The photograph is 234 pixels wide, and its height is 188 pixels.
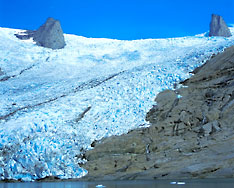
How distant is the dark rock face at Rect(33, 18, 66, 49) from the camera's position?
139 ft

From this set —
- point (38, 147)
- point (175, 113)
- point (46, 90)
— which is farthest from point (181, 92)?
point (46, 90)

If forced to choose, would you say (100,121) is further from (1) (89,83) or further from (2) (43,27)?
(2) (43,27)

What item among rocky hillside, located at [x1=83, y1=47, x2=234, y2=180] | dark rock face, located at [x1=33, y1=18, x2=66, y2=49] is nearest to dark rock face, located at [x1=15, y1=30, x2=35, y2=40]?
dark rock face, located at [x1=33, y1=18, x2=66, y2=49]

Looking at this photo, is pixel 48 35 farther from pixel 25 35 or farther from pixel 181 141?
pixel 181 141

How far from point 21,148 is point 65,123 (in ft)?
10.6

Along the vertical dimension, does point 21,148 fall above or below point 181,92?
below

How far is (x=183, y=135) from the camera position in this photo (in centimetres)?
1758

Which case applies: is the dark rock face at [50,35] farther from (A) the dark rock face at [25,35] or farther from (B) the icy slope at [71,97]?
(B) the icy slope at [71,97]

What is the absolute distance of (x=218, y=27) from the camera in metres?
40.6

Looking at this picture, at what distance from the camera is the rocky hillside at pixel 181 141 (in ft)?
47.8

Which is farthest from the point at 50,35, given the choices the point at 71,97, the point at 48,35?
the point at 71,97

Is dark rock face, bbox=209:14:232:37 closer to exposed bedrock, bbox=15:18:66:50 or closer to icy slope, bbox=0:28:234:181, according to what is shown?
icy slope, bbox=0:28:234:181

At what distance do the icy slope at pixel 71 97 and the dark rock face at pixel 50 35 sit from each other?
365 centimetres

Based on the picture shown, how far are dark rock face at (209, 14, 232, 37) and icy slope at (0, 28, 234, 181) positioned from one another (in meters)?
3.01
